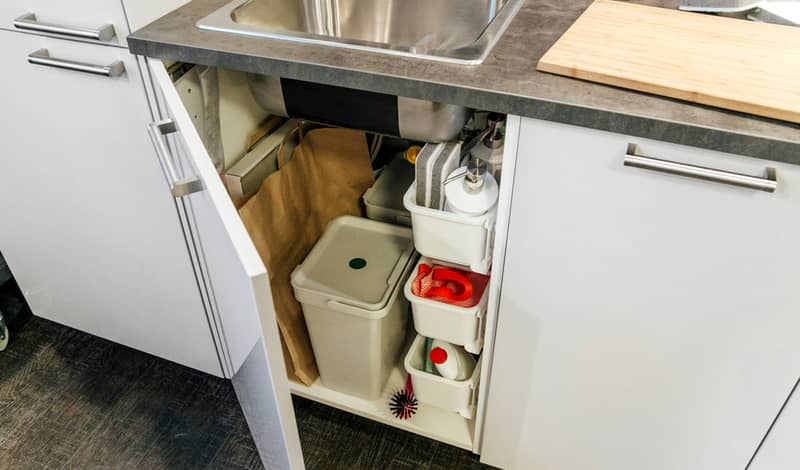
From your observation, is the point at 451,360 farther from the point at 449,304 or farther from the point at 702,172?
the point at 702,172

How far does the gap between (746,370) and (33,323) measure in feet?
5.75

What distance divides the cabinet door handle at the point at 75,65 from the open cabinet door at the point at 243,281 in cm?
10

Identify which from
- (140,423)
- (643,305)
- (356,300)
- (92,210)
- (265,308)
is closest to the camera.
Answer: (265,308)

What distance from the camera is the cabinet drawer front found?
43.4 inches

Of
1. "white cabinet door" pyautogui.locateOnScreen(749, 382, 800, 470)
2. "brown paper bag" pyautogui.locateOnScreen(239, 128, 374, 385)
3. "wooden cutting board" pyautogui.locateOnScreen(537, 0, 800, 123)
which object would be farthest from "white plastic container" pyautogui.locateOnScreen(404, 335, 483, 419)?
"wooden cutting board" pyautogui.locateOnScreen(537, 0, 800, 123)

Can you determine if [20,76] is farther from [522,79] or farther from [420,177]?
[522,79]

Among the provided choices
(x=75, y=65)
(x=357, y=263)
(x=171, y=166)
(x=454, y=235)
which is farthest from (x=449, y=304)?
(x=75, y=65)

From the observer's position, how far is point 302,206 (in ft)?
4.67

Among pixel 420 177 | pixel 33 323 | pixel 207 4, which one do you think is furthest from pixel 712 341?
pixel 33 323

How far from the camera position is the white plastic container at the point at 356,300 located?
4.29 ft

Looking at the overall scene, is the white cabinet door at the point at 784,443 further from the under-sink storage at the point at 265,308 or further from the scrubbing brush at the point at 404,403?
the scrubbing brush at the point at 404,403

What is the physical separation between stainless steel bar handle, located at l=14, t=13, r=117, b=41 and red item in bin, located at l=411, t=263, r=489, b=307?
689mm

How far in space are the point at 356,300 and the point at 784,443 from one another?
781 millimetres

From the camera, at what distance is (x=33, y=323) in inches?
70.9
